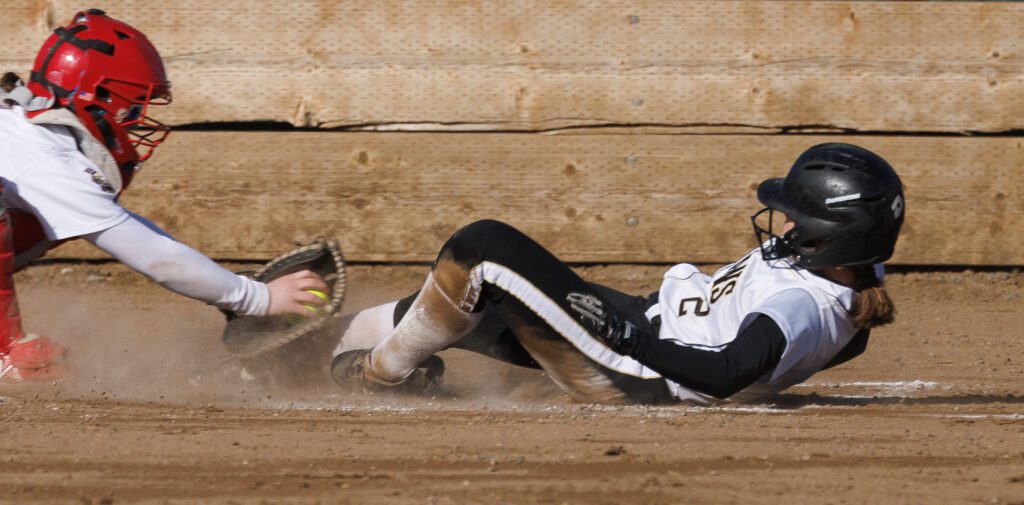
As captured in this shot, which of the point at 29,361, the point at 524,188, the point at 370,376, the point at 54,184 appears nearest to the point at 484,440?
the point at 370,376

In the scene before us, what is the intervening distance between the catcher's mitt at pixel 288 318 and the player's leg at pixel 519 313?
33 centimetres

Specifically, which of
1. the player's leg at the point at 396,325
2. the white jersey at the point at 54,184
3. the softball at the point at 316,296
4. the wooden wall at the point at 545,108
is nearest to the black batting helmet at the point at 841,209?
the player's leg at the point at 396,325

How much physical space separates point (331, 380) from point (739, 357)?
5.52ft

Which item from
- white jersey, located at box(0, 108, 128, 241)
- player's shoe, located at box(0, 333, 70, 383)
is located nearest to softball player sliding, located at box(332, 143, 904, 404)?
white jersey, located at box(0, 108, 128, 241)

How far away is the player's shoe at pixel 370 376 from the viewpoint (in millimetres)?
4410

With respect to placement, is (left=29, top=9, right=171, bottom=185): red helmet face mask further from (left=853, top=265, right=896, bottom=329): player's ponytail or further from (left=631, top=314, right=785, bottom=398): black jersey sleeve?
(left=853, top=265, right=896, bottom=329): player's ponytail

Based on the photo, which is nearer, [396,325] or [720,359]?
[720,359]

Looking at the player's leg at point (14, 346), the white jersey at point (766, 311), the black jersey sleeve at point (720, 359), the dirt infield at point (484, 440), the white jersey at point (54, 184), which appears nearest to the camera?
the dirt infield at point (484, 440)

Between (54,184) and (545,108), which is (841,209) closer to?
(54,184)

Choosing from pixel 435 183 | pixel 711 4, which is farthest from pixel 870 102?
pixel 435 183

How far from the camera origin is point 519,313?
396 cm

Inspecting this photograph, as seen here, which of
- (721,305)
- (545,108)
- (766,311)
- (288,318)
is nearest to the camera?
(766,311)

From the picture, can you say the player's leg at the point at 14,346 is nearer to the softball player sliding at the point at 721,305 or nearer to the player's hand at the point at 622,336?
the softball player sliding at the point at 721,305

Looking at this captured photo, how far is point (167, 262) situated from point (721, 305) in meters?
1.82
